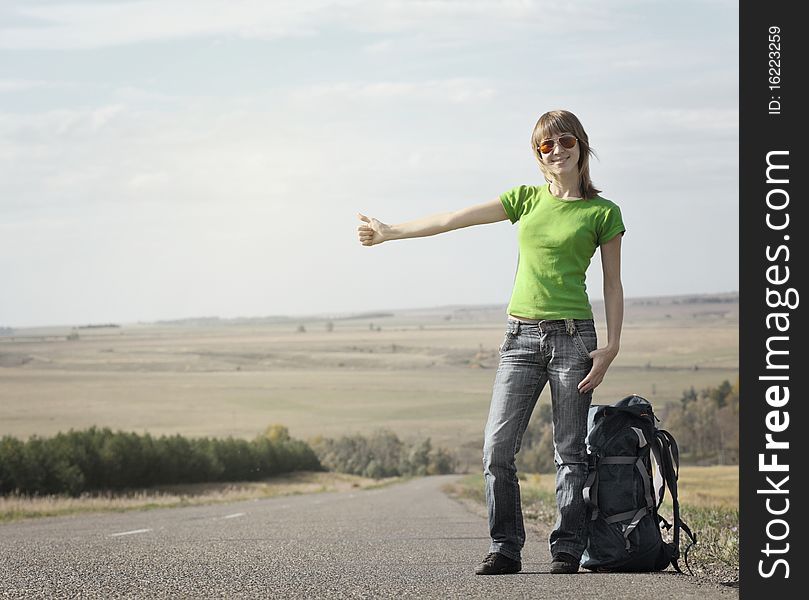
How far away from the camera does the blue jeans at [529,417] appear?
5902mm

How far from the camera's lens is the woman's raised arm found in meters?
→ 6.14

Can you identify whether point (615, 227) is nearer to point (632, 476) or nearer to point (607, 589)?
point (632, 476)

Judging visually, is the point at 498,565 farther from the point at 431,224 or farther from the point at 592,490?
the point at 431,224

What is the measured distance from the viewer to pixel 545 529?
989 centimetres

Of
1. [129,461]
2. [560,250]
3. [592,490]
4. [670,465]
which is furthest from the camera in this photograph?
[129,461]

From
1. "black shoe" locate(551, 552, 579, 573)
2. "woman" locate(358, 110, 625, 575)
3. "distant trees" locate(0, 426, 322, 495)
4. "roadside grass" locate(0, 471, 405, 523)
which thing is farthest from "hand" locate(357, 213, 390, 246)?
"distant trees" locate(0, 426, 322, 495)

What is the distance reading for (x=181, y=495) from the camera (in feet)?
143

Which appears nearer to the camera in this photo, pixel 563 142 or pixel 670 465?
pixel 563 142

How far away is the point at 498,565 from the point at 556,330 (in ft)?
4.05

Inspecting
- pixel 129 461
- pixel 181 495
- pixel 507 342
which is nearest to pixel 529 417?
pixel 507 342

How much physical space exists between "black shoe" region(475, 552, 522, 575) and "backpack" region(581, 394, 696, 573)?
447mm

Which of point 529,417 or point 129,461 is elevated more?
point 529,417
